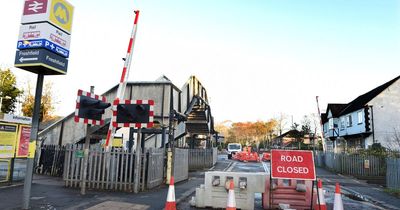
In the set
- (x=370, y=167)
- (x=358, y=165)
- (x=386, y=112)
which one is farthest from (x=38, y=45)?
(x=386, y=112)

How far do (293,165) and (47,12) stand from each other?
6.83 metres

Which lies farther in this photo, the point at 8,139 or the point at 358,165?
the point at 358,165

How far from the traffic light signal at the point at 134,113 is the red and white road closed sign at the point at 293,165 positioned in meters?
4.30

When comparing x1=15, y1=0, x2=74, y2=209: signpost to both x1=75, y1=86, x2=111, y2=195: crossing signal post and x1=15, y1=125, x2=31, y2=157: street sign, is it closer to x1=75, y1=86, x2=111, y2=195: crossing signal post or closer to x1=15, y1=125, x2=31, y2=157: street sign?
x1=75, y1=86, x2=111, y2=195: crossing signal post

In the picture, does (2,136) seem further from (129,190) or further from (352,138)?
(352,138)

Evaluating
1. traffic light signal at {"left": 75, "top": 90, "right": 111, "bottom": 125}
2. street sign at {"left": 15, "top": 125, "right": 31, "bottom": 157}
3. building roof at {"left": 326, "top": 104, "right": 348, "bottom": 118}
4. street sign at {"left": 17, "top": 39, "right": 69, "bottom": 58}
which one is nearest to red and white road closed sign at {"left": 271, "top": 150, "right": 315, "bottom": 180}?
traffic light signal at {"left": 75, "top": 90, "right": 111, "bottom": 125}

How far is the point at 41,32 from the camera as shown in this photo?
6906mm

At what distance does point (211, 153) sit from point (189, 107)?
22.7 ft

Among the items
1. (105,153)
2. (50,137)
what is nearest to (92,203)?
(105,153)

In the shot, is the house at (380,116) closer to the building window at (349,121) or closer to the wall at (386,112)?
the wall at (386,112)

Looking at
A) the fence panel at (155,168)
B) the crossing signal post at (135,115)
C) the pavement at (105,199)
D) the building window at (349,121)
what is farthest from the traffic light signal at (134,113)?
the building window at (349,121)

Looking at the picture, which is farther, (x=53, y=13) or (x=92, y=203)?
(x=92, y=203)

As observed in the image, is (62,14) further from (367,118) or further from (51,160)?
(367,118)

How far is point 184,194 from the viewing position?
10.3 metres
